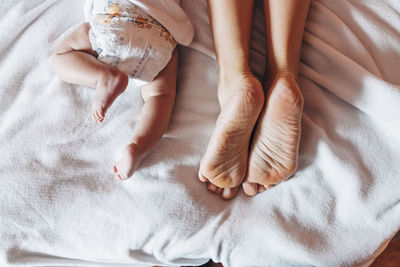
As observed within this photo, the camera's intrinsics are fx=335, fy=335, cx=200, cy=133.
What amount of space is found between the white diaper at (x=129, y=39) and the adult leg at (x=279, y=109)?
243mm

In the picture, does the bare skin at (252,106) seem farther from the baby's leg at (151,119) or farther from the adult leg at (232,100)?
the baby's leg at (151,119)

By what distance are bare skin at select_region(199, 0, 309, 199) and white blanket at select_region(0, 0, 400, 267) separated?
7cm

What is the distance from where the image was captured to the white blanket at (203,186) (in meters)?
0.72

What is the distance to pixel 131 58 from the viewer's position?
2.38ft

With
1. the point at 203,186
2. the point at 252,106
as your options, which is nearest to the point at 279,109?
the point at 252,106

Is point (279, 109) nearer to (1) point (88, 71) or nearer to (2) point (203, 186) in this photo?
(2) point (203, 186)

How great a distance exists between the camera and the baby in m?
0.71

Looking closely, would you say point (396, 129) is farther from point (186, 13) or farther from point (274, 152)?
point (186, 13)

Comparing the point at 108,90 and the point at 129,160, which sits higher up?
the point at 108,90

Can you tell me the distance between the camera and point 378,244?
2.32 ft

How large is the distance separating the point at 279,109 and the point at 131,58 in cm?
33

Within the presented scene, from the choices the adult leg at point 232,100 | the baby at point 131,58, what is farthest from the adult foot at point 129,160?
the adult leg at point 232,100

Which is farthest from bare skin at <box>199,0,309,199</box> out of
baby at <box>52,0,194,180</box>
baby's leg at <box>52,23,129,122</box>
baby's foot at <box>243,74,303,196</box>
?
baby's leg at <box>52,23,129,122</box>

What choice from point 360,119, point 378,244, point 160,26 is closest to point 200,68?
point 160,26
